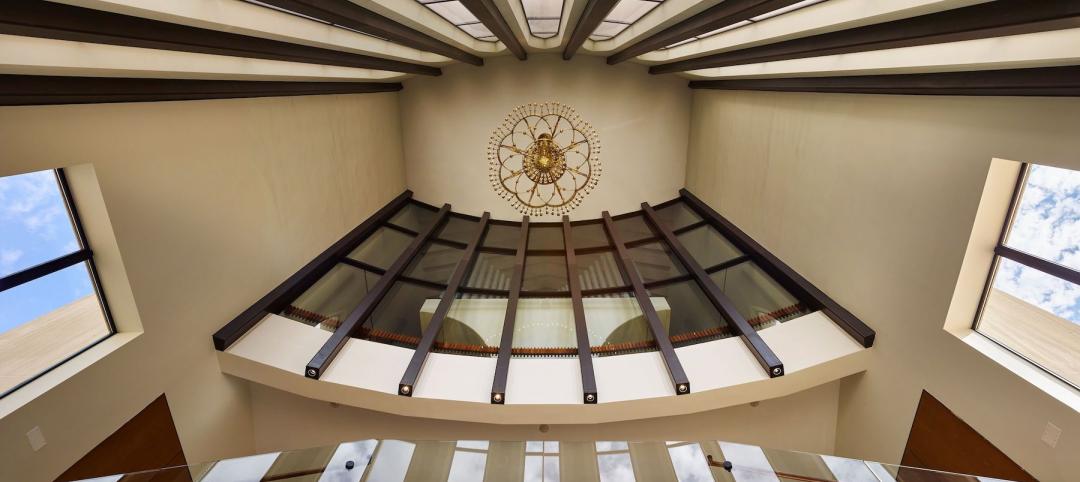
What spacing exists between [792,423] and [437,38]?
5200 millimetres

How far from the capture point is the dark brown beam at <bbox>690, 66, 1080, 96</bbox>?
2541 millimetres

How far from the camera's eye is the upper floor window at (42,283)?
113 inches

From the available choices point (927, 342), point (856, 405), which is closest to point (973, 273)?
point (927, 342)

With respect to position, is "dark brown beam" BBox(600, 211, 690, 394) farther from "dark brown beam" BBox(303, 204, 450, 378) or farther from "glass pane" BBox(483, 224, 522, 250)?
"dark brown beam" BBox(303, 204, 450, 378)

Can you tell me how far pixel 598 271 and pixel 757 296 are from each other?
205cm

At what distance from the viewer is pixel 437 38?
4207 millimetres

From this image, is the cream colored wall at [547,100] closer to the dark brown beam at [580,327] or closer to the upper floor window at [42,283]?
the dark brown beam at [580,327]

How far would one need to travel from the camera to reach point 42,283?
307 centimetres

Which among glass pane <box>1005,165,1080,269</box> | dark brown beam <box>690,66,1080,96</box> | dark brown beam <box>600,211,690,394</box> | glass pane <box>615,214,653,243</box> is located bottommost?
dark brown beam <box>600,211,690,394</box>

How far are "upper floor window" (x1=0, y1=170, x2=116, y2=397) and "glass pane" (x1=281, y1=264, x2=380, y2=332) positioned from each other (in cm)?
179

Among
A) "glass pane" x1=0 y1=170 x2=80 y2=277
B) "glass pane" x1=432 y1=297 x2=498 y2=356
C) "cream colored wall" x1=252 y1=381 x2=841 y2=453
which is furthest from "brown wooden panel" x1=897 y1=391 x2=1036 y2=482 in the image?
"glass pane" x1=0 y1=170 x2=80 y2=277

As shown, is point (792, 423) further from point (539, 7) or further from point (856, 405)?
point (539, 7)

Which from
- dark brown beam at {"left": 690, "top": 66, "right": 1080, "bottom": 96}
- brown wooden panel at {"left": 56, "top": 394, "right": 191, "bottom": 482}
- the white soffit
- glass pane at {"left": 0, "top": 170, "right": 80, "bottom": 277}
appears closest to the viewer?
the white soffit

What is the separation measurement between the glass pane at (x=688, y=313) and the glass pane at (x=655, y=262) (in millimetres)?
258
